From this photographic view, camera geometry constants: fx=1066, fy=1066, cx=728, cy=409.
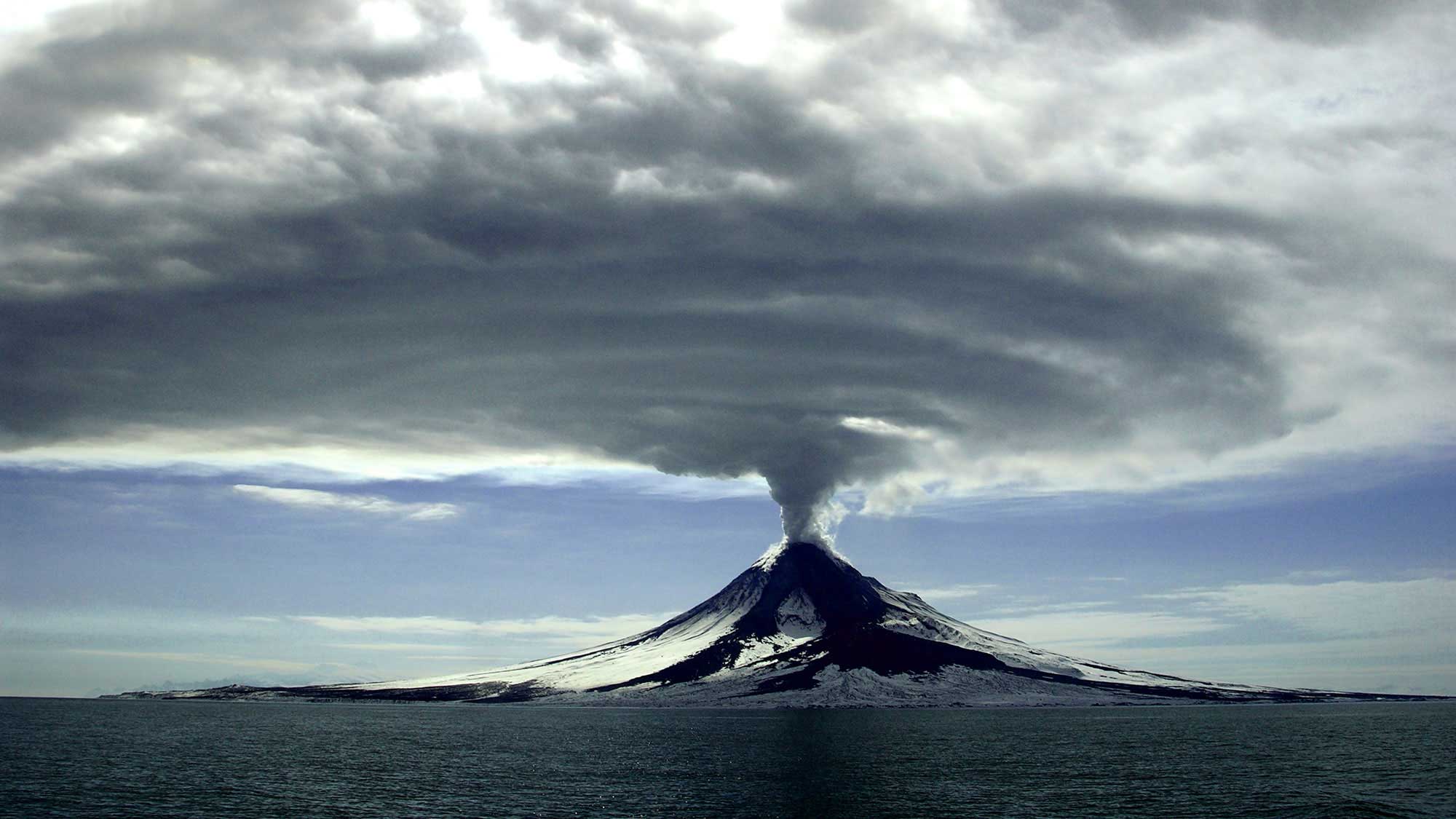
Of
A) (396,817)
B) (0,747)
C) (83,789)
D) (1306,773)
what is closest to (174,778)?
(83,789)

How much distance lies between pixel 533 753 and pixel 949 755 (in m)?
70.9

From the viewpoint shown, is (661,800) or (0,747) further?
(0,747)

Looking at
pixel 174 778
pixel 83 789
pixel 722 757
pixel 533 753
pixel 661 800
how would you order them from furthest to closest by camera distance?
1. pixel 533 753
2. pixel 722 757
3. pixel 174 778
4. pixel 83 789
5. pixel 661 800

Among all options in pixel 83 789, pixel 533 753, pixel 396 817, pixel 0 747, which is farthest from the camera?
pixel 0 747

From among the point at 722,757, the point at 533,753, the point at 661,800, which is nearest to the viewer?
the point at 661,800

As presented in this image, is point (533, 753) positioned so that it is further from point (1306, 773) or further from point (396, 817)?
point (1306, 773)

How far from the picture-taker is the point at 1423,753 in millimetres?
184500

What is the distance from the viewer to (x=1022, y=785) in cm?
12975

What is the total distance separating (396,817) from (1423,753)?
174 meters

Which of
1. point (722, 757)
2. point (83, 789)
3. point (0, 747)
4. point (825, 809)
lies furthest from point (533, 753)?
point (0, 747)

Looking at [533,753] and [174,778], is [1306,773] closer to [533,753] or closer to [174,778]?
[533,753]

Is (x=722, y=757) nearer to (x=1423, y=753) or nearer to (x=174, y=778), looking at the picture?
(x=174, y=778)

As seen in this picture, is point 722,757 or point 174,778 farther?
point 722,757

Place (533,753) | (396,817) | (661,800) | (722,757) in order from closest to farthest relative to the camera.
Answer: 1. (396,817)
2. (661,800)
3. (722,757)
4. (533,753)
